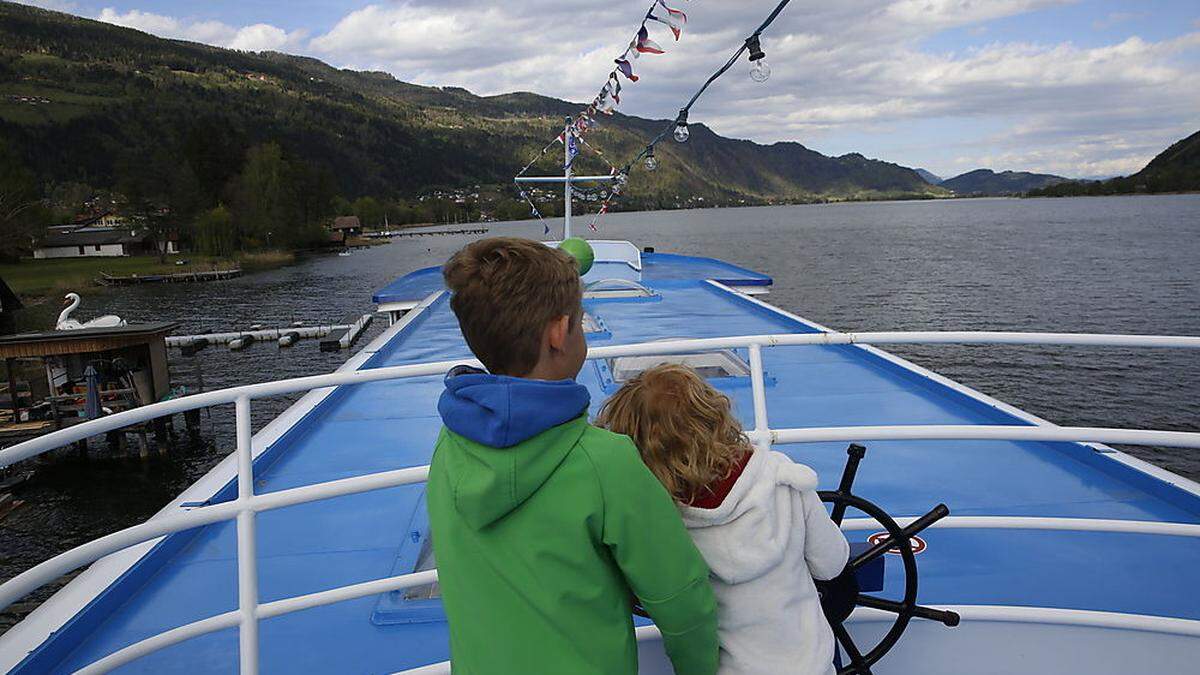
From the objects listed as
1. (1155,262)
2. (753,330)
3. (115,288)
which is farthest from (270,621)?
(115,288)

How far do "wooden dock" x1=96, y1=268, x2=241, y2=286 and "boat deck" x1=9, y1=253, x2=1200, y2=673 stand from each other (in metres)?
60.5

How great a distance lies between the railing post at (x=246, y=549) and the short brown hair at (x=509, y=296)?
903 mm

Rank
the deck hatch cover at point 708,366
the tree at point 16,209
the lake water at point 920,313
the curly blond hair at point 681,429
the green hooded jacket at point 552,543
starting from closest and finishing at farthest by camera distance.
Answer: the green hooded jacket at point 552,543
the curly blond hair at point 681,429
the deck hatch cover at point 708,366
the lake water at point 920,313
the tree at point 16,209

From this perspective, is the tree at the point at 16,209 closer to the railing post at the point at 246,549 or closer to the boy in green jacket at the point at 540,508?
the railing post at the point at 246,549

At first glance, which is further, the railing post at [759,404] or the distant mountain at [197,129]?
the distant mountain at [197,129]

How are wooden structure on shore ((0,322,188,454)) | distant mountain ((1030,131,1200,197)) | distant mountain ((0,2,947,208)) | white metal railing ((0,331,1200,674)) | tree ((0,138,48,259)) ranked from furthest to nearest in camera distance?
distant mountain ((1030,131,1200,197)) → distant mountain ((0,2,947,208)) → tree ((0,138,48,259)) → wooden structure on shore ((0,322,188,454)) → white metal railing ((0,331,1200,674))

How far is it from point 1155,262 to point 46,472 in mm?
55649

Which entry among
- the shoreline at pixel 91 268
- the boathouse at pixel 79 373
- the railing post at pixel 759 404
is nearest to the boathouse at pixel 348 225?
the shoreline at pixel 91 268

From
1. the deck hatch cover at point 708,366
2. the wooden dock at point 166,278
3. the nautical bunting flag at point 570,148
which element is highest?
the nautical bunting flag at point 570,148

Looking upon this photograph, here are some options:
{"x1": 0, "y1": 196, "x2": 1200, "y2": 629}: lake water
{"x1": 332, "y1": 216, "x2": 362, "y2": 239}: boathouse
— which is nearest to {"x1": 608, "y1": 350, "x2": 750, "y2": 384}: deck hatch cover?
{"x1": 0, "y1": 196, "x2": 1200, "y2": 629}: lake water

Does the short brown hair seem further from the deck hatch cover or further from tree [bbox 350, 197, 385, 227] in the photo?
tree [bbox 350, 197, 385, 227]

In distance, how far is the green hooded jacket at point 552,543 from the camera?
1.37m

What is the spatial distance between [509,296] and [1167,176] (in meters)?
185

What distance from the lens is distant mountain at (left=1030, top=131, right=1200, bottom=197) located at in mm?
139500
